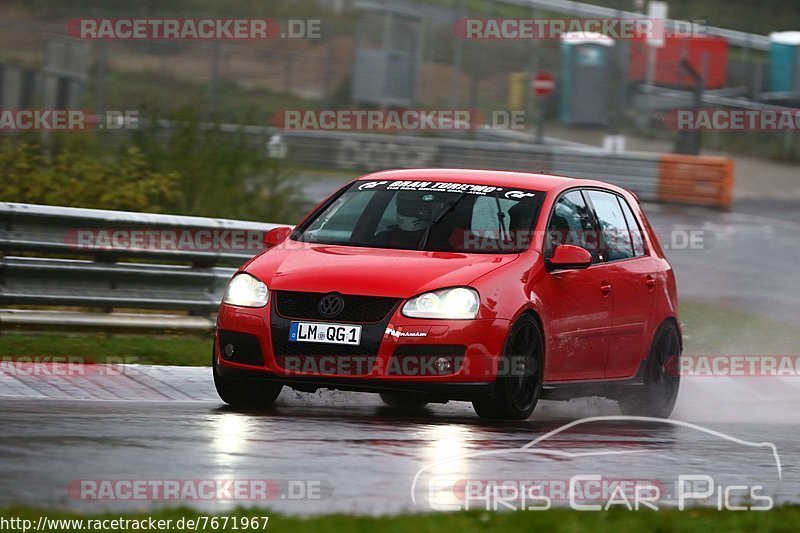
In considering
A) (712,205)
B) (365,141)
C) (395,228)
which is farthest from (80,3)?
(395,228)

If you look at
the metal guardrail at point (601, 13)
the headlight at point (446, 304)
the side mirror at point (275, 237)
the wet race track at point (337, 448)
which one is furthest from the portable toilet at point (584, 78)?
the headlight at point (446, 304)

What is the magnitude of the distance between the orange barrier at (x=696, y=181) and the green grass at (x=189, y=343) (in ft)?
42.8

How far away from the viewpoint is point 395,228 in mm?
9938

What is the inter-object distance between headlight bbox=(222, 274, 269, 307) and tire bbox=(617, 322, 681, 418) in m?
2.90

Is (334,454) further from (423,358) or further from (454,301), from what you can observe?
(454,301)

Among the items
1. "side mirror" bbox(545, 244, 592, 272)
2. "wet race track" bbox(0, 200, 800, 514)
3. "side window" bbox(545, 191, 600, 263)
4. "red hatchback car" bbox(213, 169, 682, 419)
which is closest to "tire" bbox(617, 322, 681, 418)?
"red hatchback car" bbox(213, 169, 682, 419)

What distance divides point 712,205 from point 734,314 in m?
12.8

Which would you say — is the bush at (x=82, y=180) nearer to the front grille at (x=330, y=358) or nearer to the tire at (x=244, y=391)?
the tire at (x=244, y=391)

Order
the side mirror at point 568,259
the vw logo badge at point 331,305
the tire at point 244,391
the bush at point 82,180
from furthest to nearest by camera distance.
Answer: the bush at point 82,180 → the side mirror at point 568,259 → the tire at point 244,391 → the vw logo badge at point 331,305

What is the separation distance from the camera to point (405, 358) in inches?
348

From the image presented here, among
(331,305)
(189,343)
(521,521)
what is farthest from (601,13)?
(521,521)

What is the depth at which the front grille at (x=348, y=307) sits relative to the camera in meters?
8.88

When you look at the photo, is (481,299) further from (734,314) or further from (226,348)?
(734,314)

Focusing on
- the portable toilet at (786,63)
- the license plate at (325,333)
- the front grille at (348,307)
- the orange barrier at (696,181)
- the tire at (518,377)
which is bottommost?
the orange barrier at (696,181)
